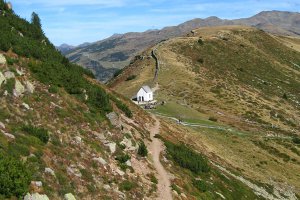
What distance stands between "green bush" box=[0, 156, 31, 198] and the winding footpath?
1242 cm

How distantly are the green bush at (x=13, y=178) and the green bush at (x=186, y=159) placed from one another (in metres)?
21.7

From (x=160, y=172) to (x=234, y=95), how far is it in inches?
3048

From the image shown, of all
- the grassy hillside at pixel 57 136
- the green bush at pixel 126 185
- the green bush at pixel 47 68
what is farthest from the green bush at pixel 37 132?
the green bush at pixel 47 68

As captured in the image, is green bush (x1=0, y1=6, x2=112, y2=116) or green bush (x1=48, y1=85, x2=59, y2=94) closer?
green bush (x1=48, y1=85, x2=59, y2=94)

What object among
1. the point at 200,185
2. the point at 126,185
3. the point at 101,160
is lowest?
the point at 200,185

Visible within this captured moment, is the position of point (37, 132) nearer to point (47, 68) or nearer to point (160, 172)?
point (47, 68)

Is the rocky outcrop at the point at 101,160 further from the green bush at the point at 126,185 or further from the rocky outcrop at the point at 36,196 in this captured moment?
the rocky outcrop at the point at 36,196

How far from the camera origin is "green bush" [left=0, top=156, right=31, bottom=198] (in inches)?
833

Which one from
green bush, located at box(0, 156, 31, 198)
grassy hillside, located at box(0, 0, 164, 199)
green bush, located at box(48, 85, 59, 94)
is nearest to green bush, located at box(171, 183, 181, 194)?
grassy hillside, located at box(0, 0, 164, 199)

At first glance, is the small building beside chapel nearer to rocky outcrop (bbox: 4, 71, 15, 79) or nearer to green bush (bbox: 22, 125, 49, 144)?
rocky outcrop (bbox: 4, 71, 15, 79)

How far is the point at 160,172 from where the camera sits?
36.2 meters

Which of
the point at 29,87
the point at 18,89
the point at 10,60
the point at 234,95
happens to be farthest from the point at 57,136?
the point at 234,95

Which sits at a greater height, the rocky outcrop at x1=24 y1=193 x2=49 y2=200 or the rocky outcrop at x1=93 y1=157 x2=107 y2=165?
the rocky outcrop at x1=24 y1=193 x2=49 y2=200

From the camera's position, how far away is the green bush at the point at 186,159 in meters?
41.6
